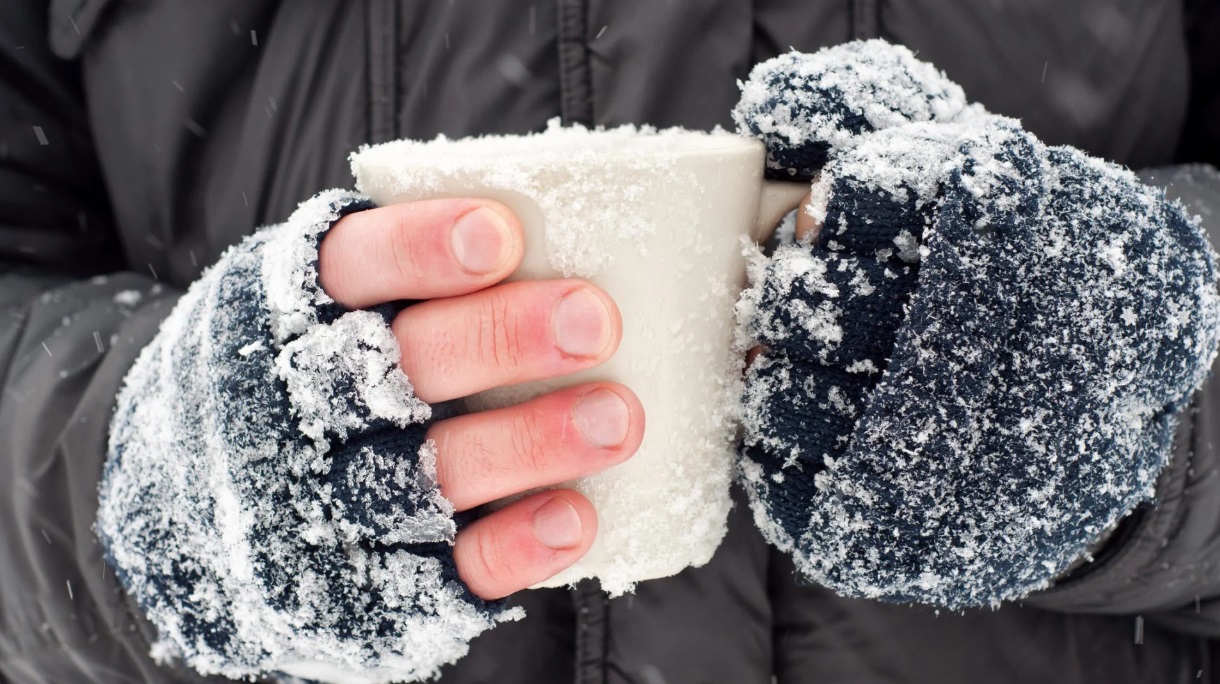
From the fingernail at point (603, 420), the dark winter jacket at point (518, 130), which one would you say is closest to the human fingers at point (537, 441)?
the fingernail at point (603, 420)

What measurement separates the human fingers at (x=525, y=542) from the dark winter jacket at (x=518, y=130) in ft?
1.09

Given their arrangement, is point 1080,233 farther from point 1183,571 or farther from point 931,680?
point 931,680

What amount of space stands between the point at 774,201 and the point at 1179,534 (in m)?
0.60

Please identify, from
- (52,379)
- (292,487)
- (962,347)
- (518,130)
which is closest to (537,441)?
(292,487)

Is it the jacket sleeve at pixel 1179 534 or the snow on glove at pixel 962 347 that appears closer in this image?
the snow on glove at pixel 962 347

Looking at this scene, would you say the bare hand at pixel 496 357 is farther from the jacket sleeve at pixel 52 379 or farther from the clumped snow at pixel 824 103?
the jacket sleeve at pixel 52 379

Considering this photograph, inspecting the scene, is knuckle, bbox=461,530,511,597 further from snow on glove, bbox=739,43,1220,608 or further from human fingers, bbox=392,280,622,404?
snow on glove, bbox=739,43,1220,608

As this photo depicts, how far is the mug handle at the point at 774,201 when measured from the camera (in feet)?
1.96

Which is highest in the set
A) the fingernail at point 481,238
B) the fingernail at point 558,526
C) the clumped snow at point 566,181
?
the clumped snow at point 566,181

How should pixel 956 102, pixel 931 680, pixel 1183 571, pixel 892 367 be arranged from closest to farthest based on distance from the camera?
pixel 892 367, pixel 956 102, pixel 1183 571, pixel 931 680

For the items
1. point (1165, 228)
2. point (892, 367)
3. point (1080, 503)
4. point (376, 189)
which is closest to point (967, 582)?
point (1080, 503)

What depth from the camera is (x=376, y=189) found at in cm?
58

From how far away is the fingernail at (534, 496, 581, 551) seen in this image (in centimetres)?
58

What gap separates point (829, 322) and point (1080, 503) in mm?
263
